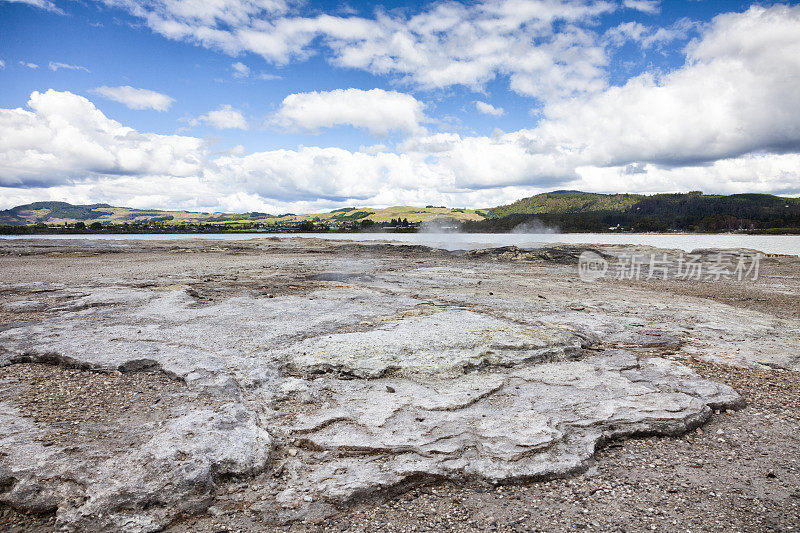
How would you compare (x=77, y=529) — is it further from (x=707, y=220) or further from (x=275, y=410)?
(x=707, y=220)

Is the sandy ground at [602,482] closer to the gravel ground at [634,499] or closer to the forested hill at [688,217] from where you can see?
the gravel ground at [634,499]

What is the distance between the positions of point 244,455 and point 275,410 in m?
0.81

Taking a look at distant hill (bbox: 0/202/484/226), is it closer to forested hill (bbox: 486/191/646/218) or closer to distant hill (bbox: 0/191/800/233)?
distant hill (bbox: 0/191/800/233)

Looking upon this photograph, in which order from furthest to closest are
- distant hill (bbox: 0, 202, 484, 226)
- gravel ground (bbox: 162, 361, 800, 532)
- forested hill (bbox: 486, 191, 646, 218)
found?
1. forested hill (bbox: 486, 191, 646, 218)
2. distant hill (bbox: 0, 202, 484, 226)
3. gravel ground (bbox: 162, 361, 800, 532)

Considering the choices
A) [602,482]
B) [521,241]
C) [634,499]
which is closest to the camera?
[634,499]

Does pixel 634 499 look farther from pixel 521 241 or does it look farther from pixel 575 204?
pixel 575 204

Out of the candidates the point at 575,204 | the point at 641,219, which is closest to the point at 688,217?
the point at 641,219

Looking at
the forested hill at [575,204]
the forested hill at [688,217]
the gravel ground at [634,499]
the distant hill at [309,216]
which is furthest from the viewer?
the forested hill at [575,204]

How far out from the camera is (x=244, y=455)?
3092 millimetres

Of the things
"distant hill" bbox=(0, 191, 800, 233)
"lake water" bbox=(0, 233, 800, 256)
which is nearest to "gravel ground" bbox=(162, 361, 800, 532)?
"lake water" bbox=(0, 233, 800, 256)

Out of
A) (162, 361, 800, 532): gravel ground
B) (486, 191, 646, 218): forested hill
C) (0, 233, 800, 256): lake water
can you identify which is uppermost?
(486, 191, 646, 218): forested hill

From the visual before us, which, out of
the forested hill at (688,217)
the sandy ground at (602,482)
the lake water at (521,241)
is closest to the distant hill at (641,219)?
the forested hill at (688,217)

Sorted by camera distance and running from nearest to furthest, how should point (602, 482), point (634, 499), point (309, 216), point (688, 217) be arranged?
point (634, 499) < point (602, 482) < point (688, 217) < point (309, 216)

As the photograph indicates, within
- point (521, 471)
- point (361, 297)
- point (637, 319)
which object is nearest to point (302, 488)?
point (521, 471)
